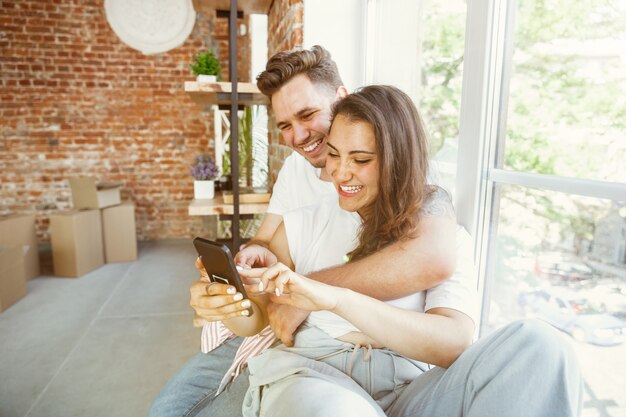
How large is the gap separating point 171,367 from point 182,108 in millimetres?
3080

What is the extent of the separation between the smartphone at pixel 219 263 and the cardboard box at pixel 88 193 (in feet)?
11.2

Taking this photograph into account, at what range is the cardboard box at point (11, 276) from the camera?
305 cm

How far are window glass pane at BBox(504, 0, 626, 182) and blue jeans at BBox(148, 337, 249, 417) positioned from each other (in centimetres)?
95

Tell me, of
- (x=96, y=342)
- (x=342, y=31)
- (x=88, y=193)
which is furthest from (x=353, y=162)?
(x=88, y=193)

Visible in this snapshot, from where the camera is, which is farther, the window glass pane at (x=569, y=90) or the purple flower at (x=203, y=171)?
the purple flower at (x=203, y=171)

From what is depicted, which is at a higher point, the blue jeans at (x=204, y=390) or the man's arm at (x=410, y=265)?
the man's arm at (x=410, y=265)

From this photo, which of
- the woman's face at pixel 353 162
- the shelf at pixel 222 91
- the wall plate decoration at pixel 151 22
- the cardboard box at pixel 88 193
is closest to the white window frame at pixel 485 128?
the woman's face at pixel 353 162

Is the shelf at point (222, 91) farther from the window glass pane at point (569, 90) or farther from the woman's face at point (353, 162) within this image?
the window glass pane at point (569, 90)

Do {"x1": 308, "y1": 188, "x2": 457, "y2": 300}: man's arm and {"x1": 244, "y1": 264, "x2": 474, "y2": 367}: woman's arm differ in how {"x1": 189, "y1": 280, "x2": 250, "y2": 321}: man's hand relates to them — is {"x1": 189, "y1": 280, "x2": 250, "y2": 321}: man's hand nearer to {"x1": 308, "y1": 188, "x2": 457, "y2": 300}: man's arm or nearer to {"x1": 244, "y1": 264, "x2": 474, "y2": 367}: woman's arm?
{"x1": 244, "y1": 264, "x2": 474, "y2": 367}: woman's arm

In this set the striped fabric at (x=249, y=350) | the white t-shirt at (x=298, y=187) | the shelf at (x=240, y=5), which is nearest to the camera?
the striped fabric at (x=249, y=350)

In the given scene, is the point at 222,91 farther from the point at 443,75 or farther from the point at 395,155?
the point at 395,155

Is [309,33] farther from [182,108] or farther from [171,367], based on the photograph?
[182,108]

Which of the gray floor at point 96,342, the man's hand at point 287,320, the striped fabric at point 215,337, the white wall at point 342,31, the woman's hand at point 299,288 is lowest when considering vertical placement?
the gray floor at point 96,342

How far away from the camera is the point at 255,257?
4.40ft
